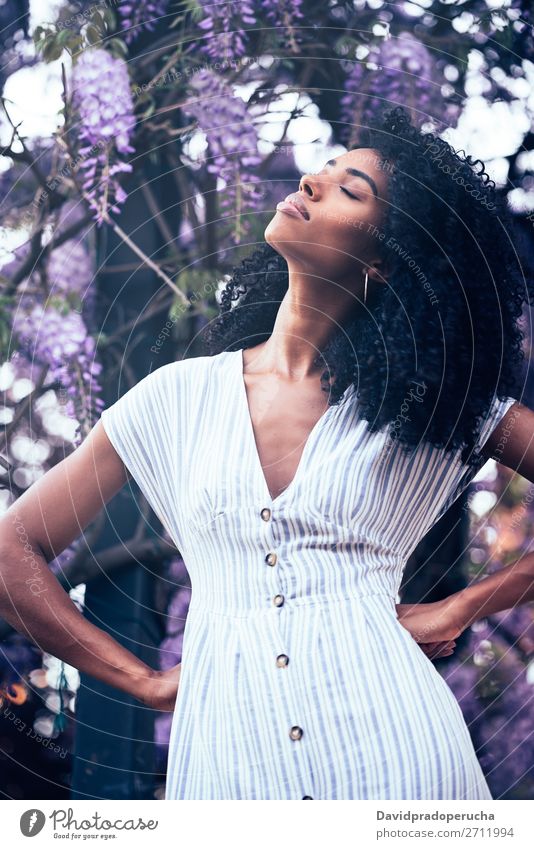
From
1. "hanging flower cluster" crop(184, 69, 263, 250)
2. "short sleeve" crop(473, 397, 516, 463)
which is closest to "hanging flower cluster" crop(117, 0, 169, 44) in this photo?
"hanging flower cluster" crop(184, 69, 263, 250)

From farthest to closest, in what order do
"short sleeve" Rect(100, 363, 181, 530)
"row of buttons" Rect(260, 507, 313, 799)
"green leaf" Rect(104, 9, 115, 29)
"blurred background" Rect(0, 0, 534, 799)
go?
"green leaf" Rect(104, 9, 115, 29)
"blurred background" Rect(0, 0, 534, 799)
"short sleeve" Rect(100, 363, 181, 530)
"row of buttons" Rect(260, 507, 313, 799)

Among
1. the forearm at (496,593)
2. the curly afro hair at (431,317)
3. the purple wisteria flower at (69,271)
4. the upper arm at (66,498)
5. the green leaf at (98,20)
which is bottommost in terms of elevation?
the forearm at (496,593)

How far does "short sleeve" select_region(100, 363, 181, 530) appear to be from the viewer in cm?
100

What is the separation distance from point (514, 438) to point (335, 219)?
0.29m

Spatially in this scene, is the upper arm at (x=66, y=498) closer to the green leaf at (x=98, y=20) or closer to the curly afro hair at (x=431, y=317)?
the curly afro hair at (x=431, y=317)

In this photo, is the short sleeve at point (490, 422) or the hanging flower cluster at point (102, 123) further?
the hanging flower cluster at point (102, 123)

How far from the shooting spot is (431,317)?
1.00 metres

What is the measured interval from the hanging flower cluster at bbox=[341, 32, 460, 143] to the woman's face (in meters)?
0.26

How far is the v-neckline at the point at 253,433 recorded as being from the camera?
933 millimetres

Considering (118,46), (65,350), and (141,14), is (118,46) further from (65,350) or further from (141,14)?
(65,350)

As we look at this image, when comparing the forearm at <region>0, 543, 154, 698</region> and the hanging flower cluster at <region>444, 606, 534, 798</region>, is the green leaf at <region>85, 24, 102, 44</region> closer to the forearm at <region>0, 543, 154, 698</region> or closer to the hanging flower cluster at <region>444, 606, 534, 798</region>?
the forearm at <region>0, 543, 154, 698</region>

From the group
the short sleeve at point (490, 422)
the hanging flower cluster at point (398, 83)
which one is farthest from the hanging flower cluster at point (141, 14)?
the short sleeve at point (490, 422)

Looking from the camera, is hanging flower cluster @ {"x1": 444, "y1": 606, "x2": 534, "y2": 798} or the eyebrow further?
hanging flower cluster @ {"x1": 444, "y1": 606, "x2": 534, "y2": 798}
